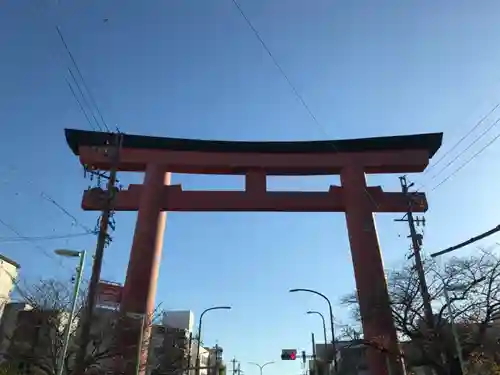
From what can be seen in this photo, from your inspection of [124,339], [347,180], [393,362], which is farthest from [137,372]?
[347,180]

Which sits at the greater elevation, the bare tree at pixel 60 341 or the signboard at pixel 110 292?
the signboard at pixel 110 292

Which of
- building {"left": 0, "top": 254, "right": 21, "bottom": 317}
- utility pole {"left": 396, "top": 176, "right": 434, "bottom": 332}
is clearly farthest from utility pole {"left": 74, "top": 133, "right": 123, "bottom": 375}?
building {"left": 0, "top": 254, "right": 21, "bottom": 317}

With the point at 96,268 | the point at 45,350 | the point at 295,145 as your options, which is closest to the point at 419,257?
the point at 295,145

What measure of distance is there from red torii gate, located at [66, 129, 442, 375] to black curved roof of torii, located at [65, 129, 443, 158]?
0.05 meters

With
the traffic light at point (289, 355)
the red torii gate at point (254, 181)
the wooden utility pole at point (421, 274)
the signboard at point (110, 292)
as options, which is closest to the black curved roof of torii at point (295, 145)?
the red torii gate at point (254, 181)

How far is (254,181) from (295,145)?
2789 millimetres

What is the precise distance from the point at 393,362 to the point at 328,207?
7.40m

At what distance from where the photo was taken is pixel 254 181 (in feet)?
73.4

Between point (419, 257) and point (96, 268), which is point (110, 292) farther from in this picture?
point (419, 257)

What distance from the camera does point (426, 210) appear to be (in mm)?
21344

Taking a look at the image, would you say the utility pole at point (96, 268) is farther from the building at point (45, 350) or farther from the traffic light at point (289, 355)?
the traffic light at point (289, 355)

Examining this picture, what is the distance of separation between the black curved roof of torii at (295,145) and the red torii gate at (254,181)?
49 mm

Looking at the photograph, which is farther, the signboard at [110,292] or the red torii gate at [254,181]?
the signboard at [110,292]

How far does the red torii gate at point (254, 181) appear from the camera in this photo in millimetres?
20203
